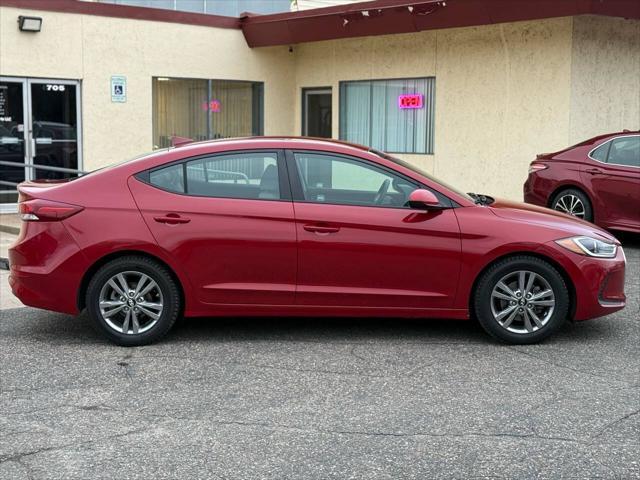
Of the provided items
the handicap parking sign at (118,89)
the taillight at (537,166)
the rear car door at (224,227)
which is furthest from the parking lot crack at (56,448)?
the handicap parking sign at (118,89)

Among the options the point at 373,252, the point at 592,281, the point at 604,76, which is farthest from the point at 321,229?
the point at 604,76

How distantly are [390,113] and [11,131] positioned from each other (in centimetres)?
712

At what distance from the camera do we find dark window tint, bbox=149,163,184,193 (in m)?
6.43

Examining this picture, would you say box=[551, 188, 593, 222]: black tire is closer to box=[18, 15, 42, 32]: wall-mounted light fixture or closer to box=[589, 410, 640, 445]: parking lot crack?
box=[589, 410, 640, 445]: parking lot crack

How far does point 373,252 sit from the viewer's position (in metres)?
6.33

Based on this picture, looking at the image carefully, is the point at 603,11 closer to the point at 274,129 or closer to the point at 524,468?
the point at 274,129

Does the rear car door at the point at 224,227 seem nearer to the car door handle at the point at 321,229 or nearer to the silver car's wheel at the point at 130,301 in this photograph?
the car door handle at the point at 321,229

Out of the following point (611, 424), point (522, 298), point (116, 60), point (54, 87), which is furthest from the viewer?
point (116, 60)

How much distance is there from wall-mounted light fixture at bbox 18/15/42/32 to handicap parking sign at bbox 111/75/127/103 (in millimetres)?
1692

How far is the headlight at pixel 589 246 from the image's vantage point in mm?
6379

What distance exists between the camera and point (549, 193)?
11.9m

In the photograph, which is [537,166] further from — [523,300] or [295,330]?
[295,330]

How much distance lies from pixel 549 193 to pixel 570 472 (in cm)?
817

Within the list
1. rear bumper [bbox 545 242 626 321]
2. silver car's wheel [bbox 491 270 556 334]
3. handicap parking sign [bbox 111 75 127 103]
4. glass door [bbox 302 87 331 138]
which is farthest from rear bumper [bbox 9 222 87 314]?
glass door [bbox 302 87 331 138]
